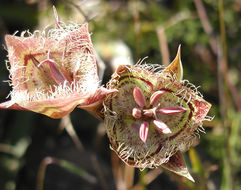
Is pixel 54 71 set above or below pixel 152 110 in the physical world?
above

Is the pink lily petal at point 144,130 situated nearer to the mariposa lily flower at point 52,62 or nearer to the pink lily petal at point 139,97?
Answer: the pink lily petal at point 139,97

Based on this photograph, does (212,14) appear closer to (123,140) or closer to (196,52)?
(196,52)

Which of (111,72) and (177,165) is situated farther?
(111,72)

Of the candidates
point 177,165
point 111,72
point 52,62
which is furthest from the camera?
point 111,72

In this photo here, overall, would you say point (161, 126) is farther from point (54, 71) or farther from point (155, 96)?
point (54, 71)

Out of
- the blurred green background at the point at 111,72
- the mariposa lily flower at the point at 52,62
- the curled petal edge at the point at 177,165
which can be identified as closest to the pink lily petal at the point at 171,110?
the curled petal edge at the point at 177,165

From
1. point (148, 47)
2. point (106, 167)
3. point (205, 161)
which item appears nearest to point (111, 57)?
point (148, 47)

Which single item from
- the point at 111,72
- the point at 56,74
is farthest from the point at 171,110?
the point at 111,72
